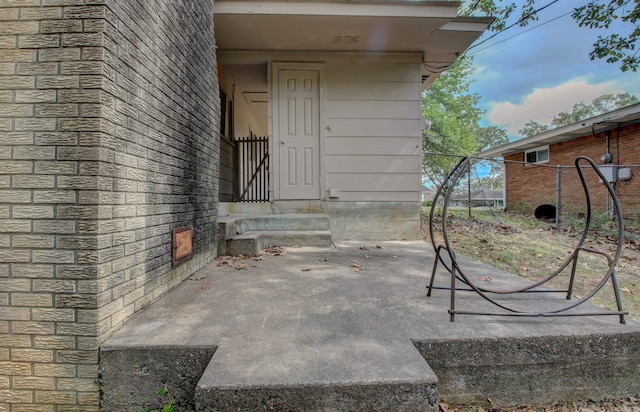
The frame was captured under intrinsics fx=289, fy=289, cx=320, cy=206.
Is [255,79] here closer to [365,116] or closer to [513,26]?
[365,116]

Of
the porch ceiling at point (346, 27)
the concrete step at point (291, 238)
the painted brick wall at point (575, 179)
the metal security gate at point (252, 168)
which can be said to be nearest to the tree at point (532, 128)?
the painted brick wall at point (575, 179)

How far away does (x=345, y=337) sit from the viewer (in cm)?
134

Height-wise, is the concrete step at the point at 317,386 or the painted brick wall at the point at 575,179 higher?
the painted brick wall at the point at 575,179

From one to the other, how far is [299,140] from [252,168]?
76.0 inches

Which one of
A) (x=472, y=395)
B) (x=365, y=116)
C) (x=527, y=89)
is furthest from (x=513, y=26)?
(x=527, y=89)

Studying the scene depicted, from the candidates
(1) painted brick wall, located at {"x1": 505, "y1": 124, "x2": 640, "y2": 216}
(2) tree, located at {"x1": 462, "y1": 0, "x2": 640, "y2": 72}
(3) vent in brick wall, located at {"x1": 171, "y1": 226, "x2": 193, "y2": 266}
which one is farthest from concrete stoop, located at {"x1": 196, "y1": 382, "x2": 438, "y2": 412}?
(2) tree, located at {"x1": 462, "y1": 0, "x2": 640, "y2": 72}

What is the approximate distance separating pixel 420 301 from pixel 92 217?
1822mm

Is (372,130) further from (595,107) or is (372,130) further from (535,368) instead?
(595,107)

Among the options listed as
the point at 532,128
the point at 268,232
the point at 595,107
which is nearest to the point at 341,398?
the point at 268,232

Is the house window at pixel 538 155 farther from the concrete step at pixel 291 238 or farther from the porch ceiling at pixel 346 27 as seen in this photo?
the concrete step at pixel 291 238

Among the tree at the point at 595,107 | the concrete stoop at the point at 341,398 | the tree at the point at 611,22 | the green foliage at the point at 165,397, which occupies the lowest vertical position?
the green foliage at the point at 165,397

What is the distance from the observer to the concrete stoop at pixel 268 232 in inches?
125

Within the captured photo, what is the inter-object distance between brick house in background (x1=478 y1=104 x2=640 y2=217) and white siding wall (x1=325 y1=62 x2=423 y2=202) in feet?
7.38

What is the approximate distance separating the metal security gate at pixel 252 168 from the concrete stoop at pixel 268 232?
1870 mm
